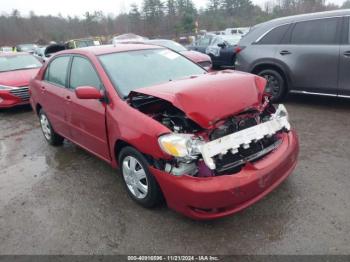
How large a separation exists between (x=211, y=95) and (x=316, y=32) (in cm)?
398

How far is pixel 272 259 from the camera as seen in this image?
2613 millimetres

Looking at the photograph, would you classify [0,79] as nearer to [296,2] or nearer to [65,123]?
[65,123]

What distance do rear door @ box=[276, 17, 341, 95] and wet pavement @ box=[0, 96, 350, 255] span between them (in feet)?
4.86

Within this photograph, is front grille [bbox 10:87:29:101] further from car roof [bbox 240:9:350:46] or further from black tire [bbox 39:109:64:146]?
car roof [bbox 240:9:350:46]

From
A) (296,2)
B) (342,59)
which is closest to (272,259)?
(342,59)

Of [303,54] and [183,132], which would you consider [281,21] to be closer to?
[303,54]

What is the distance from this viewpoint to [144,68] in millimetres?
4051

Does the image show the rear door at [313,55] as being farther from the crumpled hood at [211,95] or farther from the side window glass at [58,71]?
the side window glass at [58,71]

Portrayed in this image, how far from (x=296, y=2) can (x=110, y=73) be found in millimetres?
54400

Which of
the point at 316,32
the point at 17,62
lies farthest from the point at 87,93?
the point at 17,62

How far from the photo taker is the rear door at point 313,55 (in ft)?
18.9

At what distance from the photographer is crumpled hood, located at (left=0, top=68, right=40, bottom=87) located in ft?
26.7

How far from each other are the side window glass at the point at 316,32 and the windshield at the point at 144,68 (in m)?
2.82

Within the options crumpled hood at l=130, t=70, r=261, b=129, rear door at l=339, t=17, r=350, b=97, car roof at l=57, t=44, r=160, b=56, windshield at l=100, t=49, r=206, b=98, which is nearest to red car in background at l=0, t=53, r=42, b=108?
car roof at l=57, t=44, r=160, b=56
